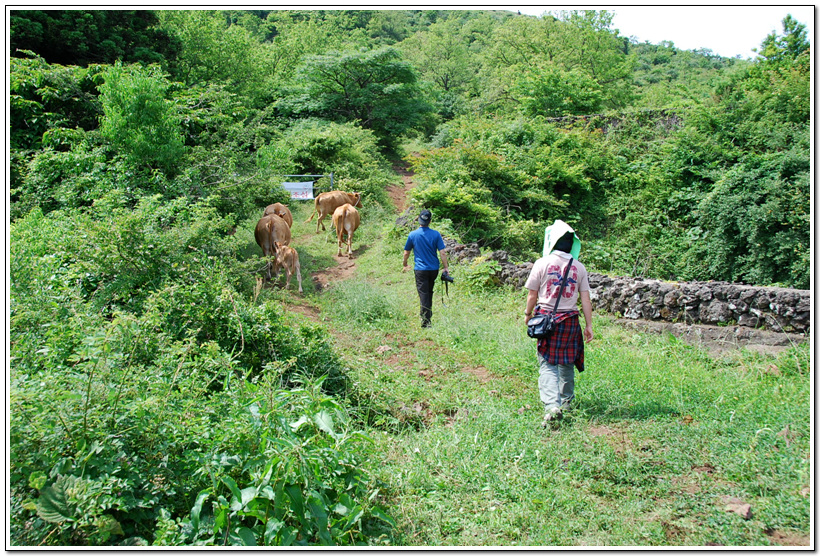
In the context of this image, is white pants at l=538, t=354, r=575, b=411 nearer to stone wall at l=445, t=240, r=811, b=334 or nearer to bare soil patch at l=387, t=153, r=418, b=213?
stone wall at l=445, t=240, r=811, b=334

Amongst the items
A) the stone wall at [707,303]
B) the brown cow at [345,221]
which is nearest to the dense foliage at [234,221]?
the brown cow at [345,221]

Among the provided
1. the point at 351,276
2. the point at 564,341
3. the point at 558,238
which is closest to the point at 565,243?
the point at 558,238

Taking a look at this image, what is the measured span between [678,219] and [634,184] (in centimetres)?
203

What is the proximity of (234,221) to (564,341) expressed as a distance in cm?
707

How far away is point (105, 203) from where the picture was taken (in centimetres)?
650

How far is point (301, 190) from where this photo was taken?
1773 centimetres

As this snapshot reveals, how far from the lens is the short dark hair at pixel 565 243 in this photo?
4.80m

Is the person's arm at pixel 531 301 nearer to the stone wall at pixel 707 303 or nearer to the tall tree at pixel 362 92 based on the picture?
the stone wall at pixel 707 303

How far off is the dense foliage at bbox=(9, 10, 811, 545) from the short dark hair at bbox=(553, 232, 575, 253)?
7.54 feet

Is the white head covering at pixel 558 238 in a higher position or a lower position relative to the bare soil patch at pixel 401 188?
lower

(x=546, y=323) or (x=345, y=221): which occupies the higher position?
(x=345, y=221)

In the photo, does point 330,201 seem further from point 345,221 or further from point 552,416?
point 552,416

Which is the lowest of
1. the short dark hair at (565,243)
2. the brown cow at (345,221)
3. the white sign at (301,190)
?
the brown cow at (345,221)

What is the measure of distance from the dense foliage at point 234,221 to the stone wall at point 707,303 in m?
4.64
